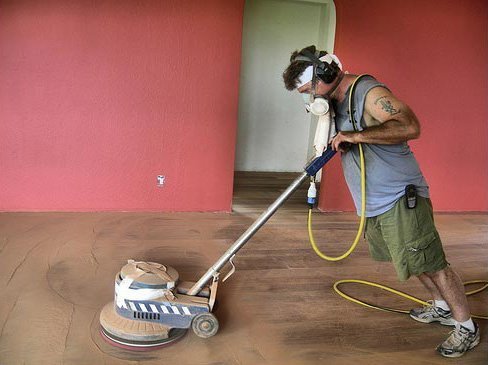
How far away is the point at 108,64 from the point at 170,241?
1.51 m

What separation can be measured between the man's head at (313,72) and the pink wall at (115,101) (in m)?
2.03

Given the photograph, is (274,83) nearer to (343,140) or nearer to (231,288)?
(231,288)

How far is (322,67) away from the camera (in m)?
2.09

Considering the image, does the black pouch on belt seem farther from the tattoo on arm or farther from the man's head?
the man's head

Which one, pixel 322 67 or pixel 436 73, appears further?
pixel 436 73

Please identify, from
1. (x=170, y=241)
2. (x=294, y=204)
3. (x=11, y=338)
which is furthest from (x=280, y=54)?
(x=11, y=338)

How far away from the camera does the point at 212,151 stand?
4250 mm

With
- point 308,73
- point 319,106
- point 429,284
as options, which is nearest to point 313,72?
point 308,73

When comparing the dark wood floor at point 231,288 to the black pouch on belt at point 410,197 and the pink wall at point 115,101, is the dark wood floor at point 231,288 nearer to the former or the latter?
the pink wall at point 115,101

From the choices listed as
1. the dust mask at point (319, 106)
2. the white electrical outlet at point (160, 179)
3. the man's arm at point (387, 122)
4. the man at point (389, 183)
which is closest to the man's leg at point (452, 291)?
the man at point (389, 183)

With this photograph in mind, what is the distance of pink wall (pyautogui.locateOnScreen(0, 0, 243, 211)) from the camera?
3812 mm

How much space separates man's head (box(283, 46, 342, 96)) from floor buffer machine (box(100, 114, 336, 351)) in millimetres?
280

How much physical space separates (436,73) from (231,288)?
3038 mm

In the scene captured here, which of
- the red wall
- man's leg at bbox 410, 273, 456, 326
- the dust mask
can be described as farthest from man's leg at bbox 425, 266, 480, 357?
the red wall
